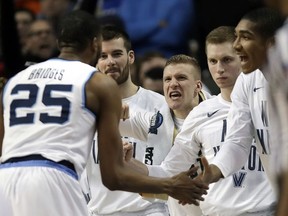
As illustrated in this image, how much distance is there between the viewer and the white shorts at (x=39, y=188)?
7.00 meters

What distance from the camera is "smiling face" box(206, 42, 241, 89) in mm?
9453

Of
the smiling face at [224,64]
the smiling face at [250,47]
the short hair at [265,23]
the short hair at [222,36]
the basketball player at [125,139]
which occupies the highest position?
the short hair at [265,23]

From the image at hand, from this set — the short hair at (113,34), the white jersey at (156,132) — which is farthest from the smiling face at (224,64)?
the short hair at (113,34)

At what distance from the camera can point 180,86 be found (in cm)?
985

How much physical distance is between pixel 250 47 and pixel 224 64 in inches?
70.0

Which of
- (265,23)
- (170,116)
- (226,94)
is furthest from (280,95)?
(170,116)

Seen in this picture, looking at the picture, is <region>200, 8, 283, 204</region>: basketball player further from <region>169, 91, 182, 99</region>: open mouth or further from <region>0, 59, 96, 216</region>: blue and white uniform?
<region>169, 91, 182, 99</region>: open mouth

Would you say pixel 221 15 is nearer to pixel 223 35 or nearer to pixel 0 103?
pixel 223 35

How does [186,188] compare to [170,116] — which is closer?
[186,188]

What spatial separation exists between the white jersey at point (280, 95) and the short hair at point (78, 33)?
2.96 metres

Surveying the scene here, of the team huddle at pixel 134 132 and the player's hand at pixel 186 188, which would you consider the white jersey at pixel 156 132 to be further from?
the player's hand at pixel 186 188

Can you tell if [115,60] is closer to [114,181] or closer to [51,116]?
[51,116]

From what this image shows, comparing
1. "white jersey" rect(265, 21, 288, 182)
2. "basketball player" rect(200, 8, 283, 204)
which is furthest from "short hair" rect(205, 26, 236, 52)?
"white jersey" rect(265, 21, 288, 182)

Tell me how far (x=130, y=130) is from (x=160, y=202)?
0.76m
